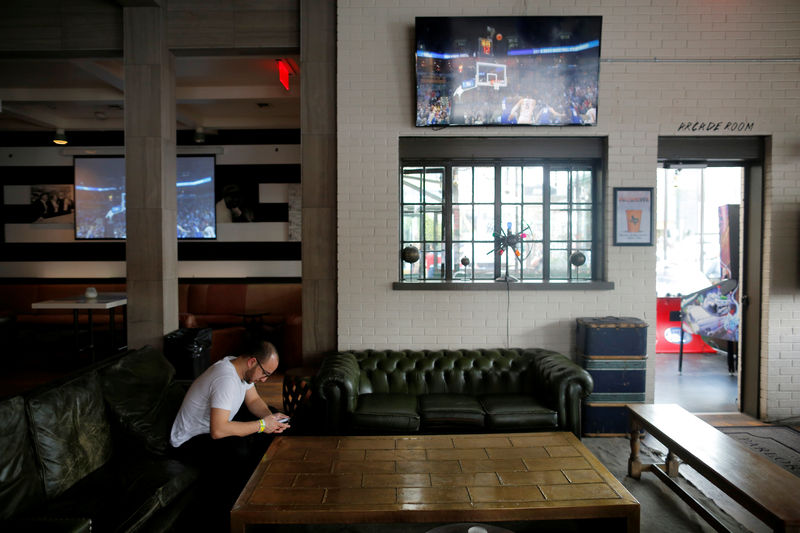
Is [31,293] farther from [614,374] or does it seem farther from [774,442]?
[774,442]

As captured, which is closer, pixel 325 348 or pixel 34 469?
pixel 34 469

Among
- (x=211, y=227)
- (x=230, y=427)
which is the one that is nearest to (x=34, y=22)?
(x=211, y=227)

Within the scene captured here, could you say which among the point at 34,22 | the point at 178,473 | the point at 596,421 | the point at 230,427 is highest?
the point at 34,22

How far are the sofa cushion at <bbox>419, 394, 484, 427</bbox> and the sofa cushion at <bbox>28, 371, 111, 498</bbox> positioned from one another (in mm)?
2261

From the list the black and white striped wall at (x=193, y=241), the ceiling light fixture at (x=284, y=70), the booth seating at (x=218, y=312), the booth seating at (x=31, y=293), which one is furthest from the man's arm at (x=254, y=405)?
the booth seating at (x=31, y=293)

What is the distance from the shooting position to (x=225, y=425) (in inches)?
119

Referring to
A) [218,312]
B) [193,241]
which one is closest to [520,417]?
[218,312]

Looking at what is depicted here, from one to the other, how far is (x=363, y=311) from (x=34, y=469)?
2991mm

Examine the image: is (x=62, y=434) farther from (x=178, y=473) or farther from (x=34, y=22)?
(x=34, y=22)

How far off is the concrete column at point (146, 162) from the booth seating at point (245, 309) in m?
2.12

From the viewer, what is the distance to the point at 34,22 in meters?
5.18

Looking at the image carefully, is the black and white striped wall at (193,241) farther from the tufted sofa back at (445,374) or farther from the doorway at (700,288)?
the doorway at (700,288)

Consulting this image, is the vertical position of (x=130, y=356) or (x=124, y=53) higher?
(x=124, y=53)

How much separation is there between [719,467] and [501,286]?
2525 millimetres
